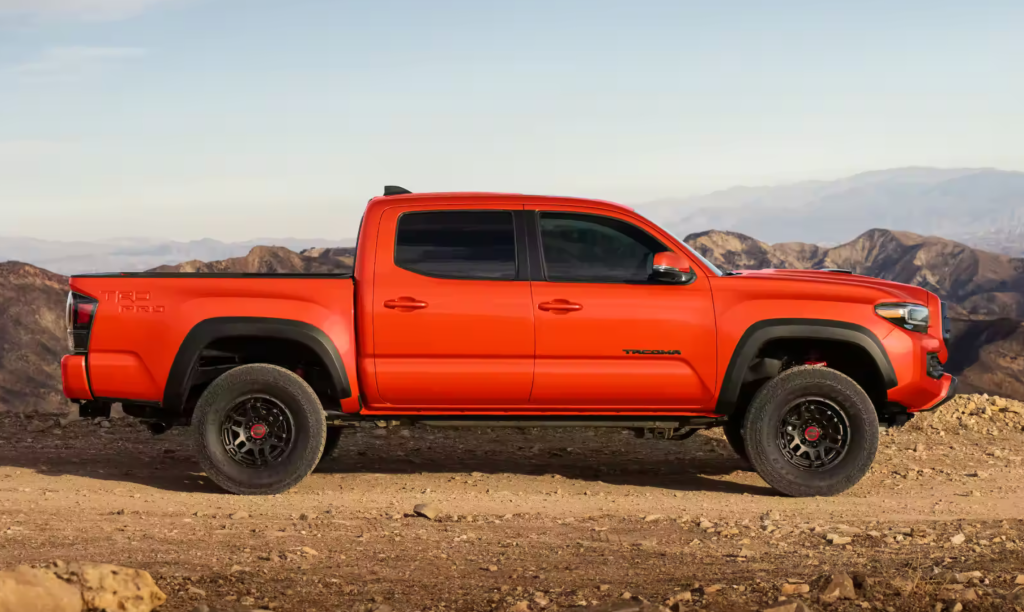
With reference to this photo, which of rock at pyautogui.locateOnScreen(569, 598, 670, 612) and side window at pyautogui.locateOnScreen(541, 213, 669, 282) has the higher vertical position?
side window at pyautogui.locateOnScreen(541, 213, 669, 282)

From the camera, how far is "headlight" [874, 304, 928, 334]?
7090 millimetres

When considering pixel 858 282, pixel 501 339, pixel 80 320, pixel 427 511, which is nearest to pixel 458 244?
pixel 501 339

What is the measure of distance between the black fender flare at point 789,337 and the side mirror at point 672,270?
1.77 feet

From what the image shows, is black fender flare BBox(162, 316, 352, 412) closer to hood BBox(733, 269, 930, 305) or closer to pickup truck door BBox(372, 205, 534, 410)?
pickup truck door BBox(372, 205, 534, 410)

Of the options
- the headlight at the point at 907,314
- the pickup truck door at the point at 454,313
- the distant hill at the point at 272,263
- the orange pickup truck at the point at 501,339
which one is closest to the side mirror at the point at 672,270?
the orange pickup truck at the point at 501,339

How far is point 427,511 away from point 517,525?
60cm

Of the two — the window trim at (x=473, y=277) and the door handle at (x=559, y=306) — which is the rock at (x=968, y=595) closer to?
the door handle at (x=559, y=306)

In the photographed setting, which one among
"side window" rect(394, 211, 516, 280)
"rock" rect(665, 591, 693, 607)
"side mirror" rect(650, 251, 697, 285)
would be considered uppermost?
"side window" rect(394, 211, 516, 280)

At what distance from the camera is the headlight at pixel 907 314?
279 inches

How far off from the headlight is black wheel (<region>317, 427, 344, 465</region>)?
4.13 m

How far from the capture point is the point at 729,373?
7.03 meters

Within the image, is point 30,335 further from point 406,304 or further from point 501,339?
point 501,339

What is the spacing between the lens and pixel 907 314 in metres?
7.12

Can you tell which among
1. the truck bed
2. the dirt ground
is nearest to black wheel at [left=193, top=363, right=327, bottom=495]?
the dirt ground
